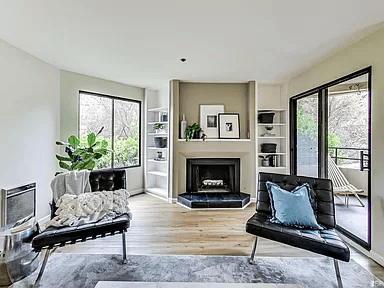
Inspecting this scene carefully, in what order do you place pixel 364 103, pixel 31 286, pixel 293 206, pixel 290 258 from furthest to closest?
1. pixel 364 103
2. pixel 290 258
3. pixel 293 206
4. pixel 31 286

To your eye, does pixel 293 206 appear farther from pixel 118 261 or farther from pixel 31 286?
pixel 31 286

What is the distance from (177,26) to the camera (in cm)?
265

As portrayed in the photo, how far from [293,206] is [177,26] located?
7.51 feet

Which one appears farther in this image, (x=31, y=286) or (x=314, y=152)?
(x=314, y=152)

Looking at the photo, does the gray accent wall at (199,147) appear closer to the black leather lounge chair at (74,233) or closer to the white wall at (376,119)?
the white wall at (376,119)

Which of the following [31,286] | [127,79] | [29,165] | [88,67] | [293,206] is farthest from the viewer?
[127,79]

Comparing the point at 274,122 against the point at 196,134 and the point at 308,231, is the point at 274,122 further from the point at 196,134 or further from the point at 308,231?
the point at 308,231

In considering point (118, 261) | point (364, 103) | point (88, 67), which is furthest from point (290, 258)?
point (88, 67)

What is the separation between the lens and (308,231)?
2.38m

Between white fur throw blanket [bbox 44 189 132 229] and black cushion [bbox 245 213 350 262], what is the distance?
144cm

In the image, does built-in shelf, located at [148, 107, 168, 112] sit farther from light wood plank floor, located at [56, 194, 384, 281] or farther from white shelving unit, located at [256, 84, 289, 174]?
light wood plank floor, located at [56, 194, 384, 281]

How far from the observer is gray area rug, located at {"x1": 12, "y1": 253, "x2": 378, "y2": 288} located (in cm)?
229

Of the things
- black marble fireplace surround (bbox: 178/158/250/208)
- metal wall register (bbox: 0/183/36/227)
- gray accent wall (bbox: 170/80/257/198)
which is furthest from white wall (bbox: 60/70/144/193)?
black marble fireplace surround (bbox: 178/158/250/208)

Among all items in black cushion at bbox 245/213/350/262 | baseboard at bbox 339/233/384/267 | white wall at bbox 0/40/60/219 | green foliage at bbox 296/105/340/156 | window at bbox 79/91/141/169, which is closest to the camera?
black cushion at bbox 245/213/350/262
